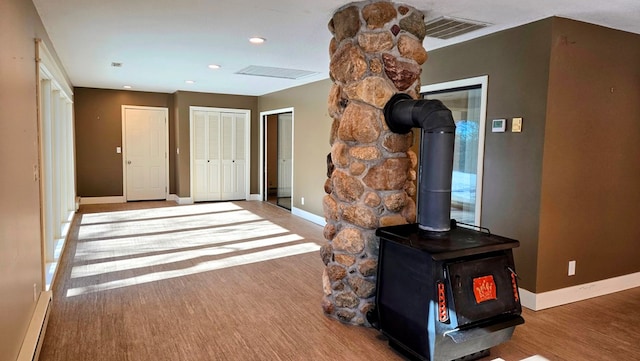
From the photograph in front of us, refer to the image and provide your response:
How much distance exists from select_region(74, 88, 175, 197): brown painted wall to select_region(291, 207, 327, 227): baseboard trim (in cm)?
391

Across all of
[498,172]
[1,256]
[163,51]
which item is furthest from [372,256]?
[163,51]

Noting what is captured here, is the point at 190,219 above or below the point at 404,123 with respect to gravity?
below

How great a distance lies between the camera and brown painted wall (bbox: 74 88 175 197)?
27.4ft

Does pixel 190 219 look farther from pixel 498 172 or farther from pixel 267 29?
pixel 498 172

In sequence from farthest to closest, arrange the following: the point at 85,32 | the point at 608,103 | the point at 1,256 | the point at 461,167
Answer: the point at 461,167 < the point at 85,32 < the point at 608,103 < the point at 1,256

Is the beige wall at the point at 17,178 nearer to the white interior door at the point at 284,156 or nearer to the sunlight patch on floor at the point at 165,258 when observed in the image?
the sunlight patch on floor at the point at 165,258

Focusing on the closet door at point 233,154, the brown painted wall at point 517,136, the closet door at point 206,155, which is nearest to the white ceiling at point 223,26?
the brown painted wall at point 517,136

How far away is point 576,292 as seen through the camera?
3664 millimetres

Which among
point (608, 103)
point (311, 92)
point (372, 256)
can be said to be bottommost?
point (372, 256)

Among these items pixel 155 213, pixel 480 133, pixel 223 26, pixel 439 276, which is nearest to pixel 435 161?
pixel 439 276

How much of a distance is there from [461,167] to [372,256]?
1812 millimetres

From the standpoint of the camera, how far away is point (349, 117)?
3043 millimetres

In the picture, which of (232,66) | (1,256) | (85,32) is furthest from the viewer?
(232,66)

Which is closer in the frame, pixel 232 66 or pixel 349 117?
pixel 349 117
